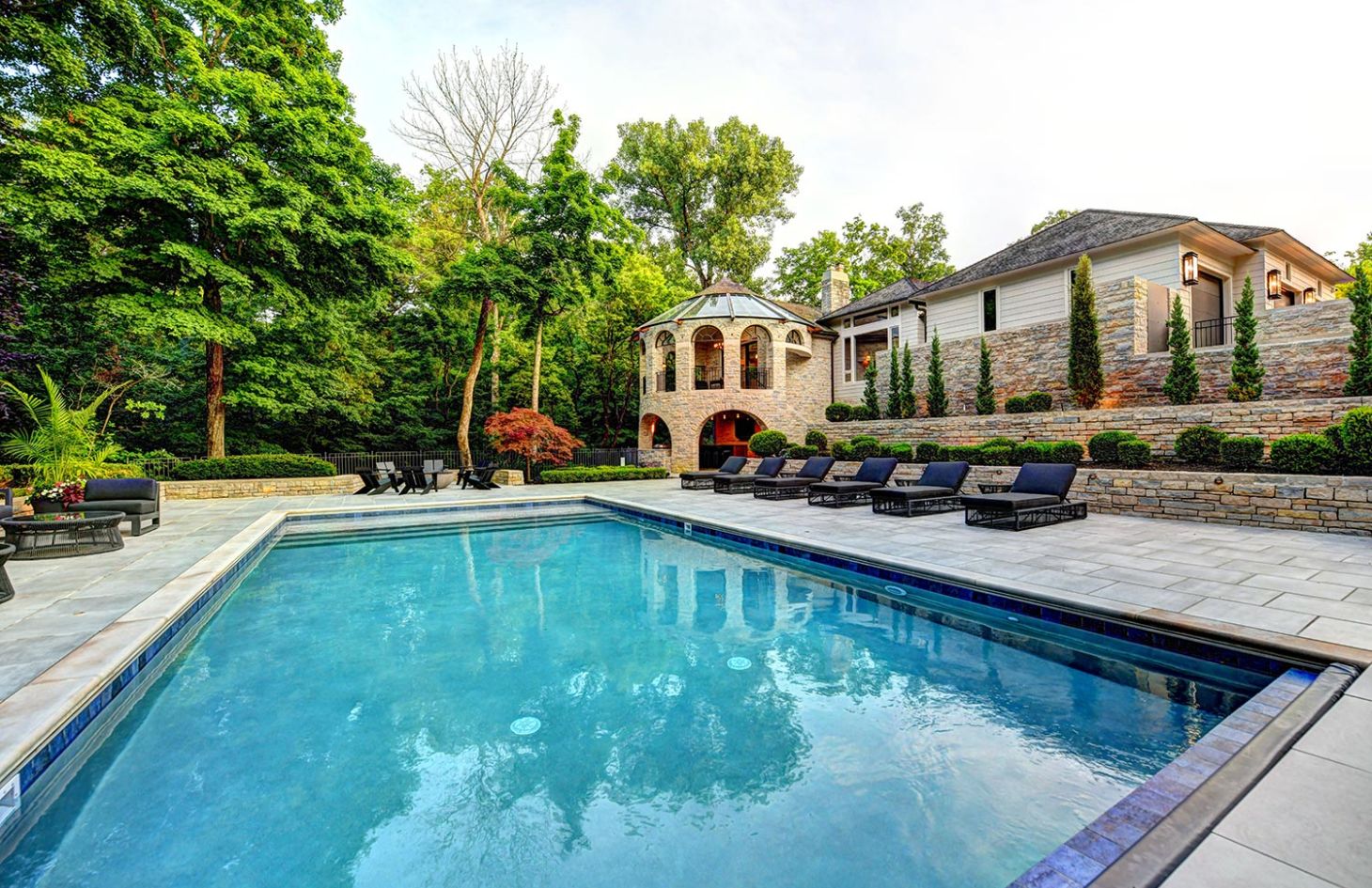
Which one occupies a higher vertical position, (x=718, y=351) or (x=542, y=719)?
(x=718, y=351)

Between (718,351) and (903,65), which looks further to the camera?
(718,351)

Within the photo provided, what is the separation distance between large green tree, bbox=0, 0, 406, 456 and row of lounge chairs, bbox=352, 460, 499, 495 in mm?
3894

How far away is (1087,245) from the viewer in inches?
590

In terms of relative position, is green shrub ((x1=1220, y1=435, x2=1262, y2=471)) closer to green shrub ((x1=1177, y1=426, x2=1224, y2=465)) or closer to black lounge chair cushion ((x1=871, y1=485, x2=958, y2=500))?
green shrub ((x1=1177, y1=426, x2=1224, y2=465))

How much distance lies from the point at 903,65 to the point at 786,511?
12.4 m

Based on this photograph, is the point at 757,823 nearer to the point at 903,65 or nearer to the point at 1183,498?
the point at 1183,498

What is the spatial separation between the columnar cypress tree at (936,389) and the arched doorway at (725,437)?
9.11 meters

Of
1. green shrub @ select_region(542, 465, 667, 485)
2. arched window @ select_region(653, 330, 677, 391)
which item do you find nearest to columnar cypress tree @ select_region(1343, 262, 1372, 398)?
green shrub @ select_region(542, 465, 667, 485)

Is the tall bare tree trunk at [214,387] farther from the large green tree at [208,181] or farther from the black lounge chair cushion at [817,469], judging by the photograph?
the black lounge chair cushion at [817,469]

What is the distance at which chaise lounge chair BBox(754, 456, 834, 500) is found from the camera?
510 inches

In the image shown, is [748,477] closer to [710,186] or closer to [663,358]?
[663,358]

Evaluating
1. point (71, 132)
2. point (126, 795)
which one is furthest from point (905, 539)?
point (71, 132)

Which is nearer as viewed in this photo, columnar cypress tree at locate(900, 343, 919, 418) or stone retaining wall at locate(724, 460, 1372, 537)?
stone retaining wall at locate(724, 460, 1372, 537)

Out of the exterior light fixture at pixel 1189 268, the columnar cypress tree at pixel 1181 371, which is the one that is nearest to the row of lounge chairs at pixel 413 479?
the columnar cypress tree at pixel 1181 371
